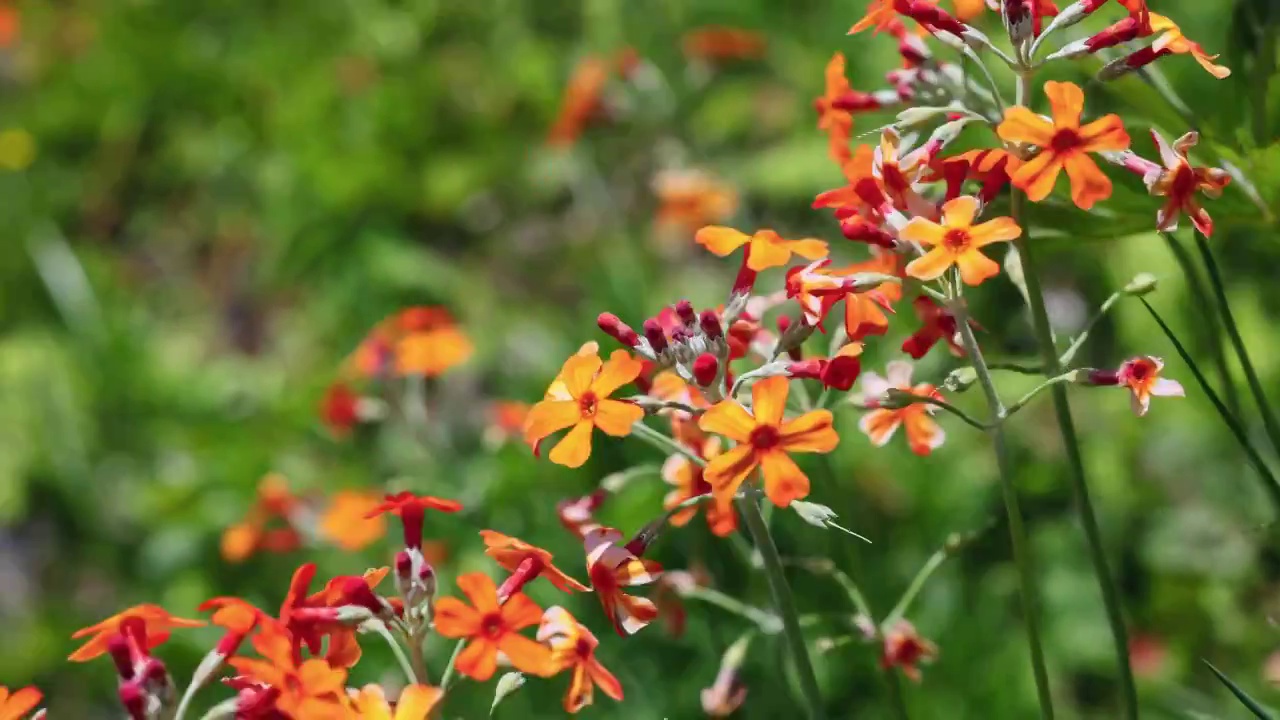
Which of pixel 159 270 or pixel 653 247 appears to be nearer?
pixel 653 247

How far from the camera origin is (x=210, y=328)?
5.23m

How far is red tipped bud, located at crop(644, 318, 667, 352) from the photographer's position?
1207mm

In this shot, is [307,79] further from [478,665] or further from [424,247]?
[478,665]

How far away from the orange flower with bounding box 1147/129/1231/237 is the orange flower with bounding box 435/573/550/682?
0.73 m

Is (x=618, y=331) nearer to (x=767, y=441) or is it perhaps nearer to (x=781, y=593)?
(x=767, y=441)

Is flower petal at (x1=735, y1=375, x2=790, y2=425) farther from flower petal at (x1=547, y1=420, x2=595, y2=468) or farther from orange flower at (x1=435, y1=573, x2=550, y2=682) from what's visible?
orange flower at (x1=435, y1=573, x2=550, y2=682)

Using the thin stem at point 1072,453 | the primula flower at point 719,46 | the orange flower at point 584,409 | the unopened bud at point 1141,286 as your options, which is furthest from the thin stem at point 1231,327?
the primula flower at point 719,46

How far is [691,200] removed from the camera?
12.3 feet

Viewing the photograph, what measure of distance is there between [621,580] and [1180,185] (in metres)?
0.67

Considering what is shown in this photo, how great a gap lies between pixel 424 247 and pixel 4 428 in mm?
1767

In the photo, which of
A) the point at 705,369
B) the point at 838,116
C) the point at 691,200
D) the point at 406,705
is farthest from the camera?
the point at 691,200

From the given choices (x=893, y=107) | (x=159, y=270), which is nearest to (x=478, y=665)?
(x=893, y=107)

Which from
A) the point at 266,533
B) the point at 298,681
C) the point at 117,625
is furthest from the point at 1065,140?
the point at 266,533

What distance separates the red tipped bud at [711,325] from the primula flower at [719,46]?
339cm
